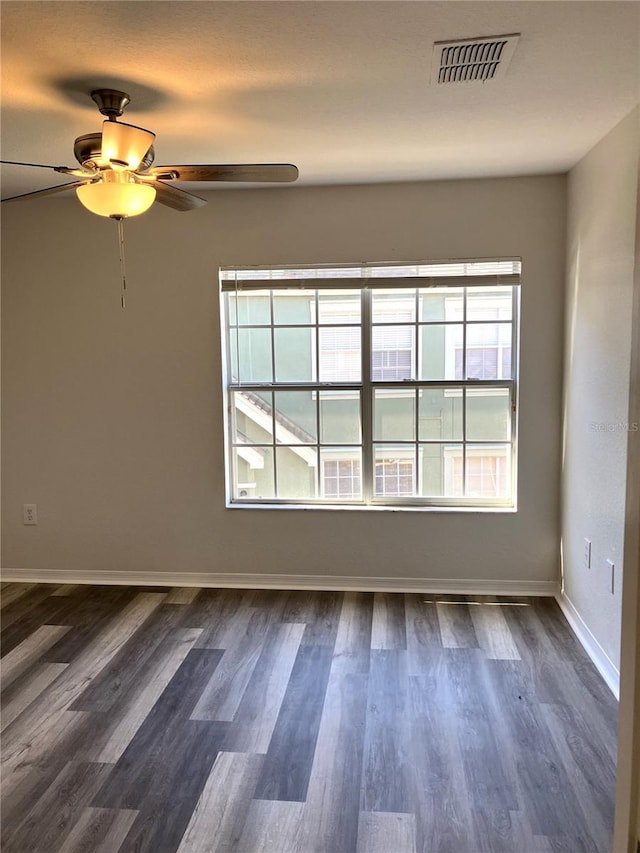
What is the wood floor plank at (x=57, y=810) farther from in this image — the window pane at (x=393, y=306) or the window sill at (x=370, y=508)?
the window pane at (x=393, y=306)

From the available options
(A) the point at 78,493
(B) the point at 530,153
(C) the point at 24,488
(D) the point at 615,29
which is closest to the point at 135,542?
(A) the point at 78,493

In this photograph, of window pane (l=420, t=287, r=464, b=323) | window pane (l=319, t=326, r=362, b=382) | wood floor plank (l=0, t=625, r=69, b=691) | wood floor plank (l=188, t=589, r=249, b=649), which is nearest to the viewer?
wood floor plank (l=0, t=625, r=69, b=691)

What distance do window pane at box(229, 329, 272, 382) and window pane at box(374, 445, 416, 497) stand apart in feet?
2.89

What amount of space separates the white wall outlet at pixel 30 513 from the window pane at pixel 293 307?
80.0 inches

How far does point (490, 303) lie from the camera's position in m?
3.51

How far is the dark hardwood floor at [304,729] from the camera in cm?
183

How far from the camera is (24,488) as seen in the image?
388cm

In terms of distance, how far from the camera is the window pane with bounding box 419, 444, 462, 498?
11.9 ft

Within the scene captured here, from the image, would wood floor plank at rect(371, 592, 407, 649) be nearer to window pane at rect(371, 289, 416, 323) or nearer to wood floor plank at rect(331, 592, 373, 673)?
wood floor plank at rect(331, 592, 373, 673)

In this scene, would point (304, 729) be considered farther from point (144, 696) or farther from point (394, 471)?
point (394, 471)

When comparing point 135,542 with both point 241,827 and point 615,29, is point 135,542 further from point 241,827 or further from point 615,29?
point 615,29

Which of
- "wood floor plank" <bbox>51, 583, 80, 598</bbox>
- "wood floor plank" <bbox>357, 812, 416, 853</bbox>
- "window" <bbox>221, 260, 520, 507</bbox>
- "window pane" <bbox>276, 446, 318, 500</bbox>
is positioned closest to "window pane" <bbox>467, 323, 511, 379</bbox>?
"window" <bbox>221, 260, 520, 507</bbox>

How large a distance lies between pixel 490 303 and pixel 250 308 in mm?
1468

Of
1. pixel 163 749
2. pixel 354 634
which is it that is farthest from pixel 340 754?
pixel 354 634
